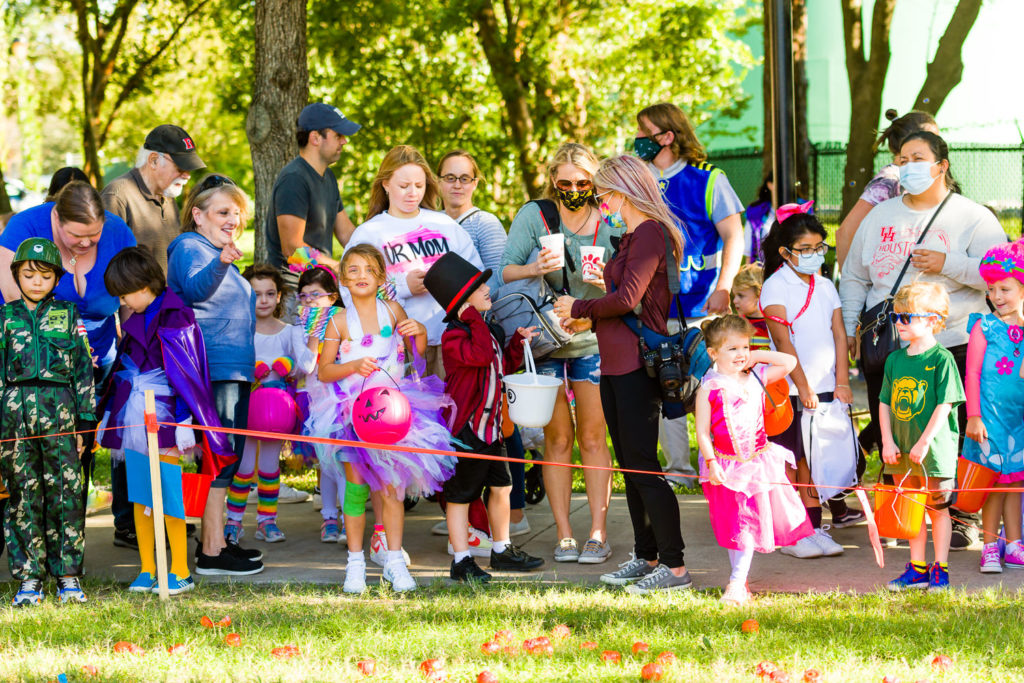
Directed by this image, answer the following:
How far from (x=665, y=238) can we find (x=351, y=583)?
235 centimetres

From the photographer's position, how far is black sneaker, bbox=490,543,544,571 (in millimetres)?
5969

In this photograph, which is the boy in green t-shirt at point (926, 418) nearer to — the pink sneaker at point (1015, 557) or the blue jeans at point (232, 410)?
the pink sneaker at point (1015, 557)

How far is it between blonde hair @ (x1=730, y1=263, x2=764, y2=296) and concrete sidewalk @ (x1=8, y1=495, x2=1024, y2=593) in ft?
4.79

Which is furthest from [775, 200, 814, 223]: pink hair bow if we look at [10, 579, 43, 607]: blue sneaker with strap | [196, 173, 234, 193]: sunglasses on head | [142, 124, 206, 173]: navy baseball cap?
[10, 579, 43, 607]: blue sneaker with strap

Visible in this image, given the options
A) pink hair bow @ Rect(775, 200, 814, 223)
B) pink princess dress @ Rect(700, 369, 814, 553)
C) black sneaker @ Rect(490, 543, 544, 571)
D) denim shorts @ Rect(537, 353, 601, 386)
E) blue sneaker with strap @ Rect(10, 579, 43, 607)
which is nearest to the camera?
pink princess dress @ Rect(700, 369, 814, 553)

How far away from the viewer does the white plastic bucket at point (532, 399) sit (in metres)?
5.32

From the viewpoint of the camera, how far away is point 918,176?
5902mm

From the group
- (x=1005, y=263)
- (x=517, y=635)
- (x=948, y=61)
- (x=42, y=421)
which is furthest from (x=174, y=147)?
(x=948, y=61)

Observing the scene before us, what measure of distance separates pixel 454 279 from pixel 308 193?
1931 mm

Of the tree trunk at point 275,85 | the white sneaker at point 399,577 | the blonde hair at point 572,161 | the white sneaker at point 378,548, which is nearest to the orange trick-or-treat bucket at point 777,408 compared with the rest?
the blonde hair at point 572,161

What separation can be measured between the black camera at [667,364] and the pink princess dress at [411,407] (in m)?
1.12

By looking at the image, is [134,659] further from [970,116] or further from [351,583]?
[970,116]

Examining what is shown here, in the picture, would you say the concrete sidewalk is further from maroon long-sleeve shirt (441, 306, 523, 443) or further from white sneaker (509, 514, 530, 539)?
maroon long-sleeve shirt (441, 306, 523, 443)

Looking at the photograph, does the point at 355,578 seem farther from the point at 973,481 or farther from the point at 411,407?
the point at 973,481
